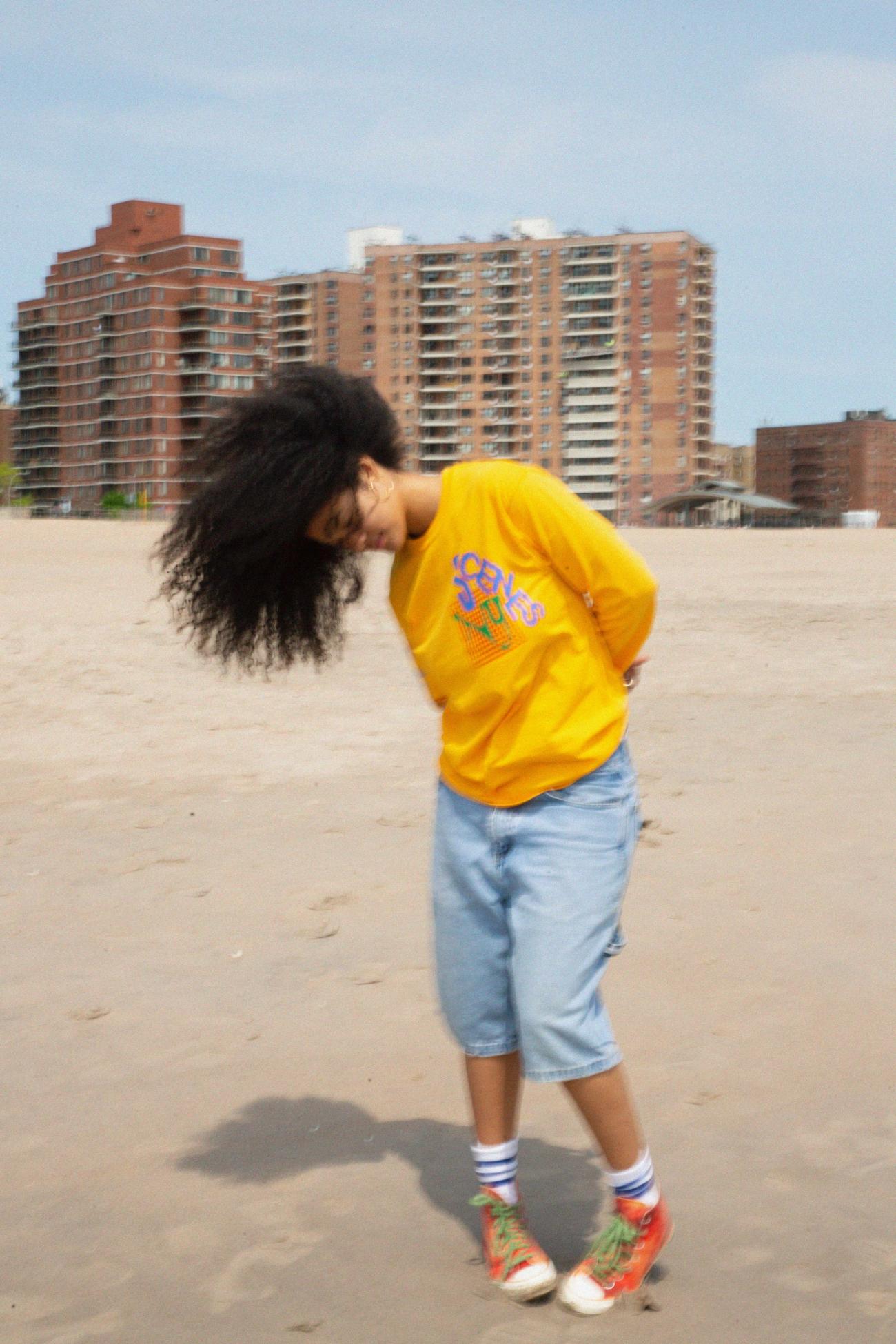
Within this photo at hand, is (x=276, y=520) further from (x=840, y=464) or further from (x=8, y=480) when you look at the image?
(x=840, y=464)

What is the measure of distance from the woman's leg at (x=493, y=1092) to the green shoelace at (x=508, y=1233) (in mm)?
110

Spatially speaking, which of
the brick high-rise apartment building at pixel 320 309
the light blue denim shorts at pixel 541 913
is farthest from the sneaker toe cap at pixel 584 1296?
the brick high-rise apartment building at pixel 320 309

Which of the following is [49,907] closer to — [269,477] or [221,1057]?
[221,1057]

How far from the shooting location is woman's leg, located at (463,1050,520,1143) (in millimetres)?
2598

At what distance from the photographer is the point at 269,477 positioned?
238 centimetres

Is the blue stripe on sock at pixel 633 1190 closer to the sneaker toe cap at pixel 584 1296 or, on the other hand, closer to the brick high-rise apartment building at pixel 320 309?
the sneaker toe cap at pixel 584 1296

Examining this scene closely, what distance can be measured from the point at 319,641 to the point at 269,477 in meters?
0.40

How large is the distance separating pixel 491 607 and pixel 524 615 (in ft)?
0.19

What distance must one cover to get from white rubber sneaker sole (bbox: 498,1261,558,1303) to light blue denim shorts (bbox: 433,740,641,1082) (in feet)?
1.26

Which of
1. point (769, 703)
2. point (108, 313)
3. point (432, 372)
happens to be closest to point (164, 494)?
point (108, 313)

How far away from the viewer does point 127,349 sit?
128250 mm

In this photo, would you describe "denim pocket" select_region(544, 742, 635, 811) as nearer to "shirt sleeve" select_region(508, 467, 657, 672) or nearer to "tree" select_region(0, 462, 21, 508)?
"shirt sleeve" select_region(508, 467, 657, 672)

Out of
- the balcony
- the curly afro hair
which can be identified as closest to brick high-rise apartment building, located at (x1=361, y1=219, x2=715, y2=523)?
the balcony

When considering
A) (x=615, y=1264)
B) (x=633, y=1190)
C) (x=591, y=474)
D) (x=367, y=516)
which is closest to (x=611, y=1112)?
(x=633, y=1190)
